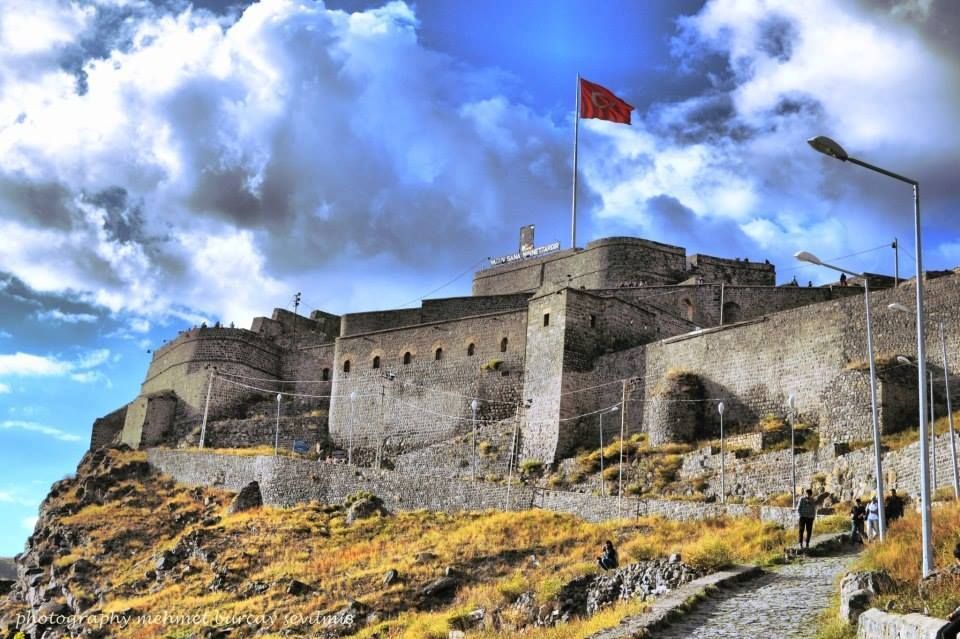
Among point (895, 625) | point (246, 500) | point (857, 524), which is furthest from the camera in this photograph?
point (246, 500)

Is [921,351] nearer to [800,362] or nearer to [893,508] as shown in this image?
[893,508]

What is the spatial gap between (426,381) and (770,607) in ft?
108

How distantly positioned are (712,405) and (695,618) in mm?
23580

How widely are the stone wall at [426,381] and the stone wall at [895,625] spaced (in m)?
32.2

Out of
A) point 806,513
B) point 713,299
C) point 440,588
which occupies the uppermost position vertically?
point 713,299

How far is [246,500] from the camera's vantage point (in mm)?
43375

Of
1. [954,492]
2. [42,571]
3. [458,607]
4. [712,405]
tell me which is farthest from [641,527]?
[42,571]

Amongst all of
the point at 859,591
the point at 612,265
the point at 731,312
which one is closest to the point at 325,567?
Result: the point at 859,591

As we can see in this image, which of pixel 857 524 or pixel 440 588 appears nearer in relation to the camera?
pixel 857 524

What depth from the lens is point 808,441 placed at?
3600 centimetres

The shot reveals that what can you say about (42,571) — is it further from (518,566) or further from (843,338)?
(843,338)

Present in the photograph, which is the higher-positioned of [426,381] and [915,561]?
[426,381]

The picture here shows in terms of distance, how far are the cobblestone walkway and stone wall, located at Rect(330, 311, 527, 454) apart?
2589 cm

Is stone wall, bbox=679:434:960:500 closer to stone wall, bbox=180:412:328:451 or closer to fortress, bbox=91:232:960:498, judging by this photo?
fortress, bbox=91:232:960:498
